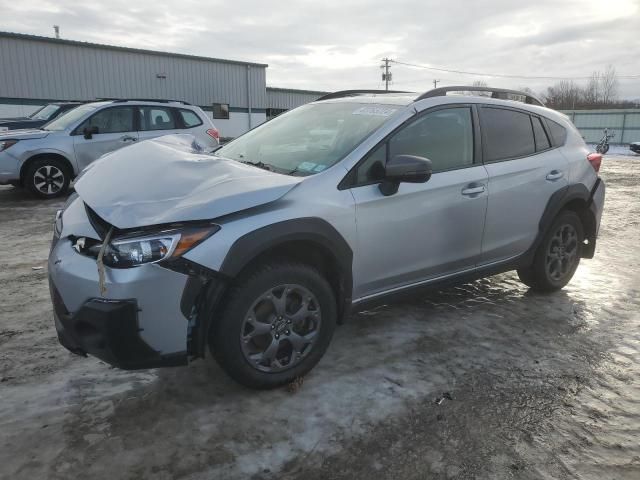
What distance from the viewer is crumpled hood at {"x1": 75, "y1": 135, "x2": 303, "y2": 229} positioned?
2.41m

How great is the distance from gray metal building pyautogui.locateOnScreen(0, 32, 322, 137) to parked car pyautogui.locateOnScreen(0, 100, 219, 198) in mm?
16069

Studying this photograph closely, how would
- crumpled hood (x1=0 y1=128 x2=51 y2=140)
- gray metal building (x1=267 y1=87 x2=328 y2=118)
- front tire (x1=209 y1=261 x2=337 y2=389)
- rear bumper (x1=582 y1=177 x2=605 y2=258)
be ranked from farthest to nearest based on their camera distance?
1. gray metal building (x1=267 y1=87 x2=328 y2=118)
2. crumpled hood (x1=0 y1=128 x2=51 y2=140)
3. rear bumper (x1=582 y1=177 x2=605 y2=258)
4. front tire (x1=209 y1=261 x2=337 y2=389)

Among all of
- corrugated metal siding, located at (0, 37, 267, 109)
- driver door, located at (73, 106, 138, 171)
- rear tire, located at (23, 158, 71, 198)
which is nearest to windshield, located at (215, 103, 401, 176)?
driver door, located at (73, 106, 138, 171)

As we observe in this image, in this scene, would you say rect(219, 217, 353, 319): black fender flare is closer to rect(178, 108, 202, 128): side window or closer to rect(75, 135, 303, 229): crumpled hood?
rect(75, 135, 303, 229): crumpled hood

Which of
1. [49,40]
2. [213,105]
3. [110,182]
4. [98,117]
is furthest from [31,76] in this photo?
[110,182]

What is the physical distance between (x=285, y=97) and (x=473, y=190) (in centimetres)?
3363

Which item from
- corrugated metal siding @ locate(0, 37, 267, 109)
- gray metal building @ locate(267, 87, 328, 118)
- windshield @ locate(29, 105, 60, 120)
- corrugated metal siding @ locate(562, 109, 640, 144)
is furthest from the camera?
gray metal building @ locate(267, 87, 328, 118)

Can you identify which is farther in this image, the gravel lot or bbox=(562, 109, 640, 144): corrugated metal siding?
bbox=(562, 109, 640, 144): corrugated metal siding

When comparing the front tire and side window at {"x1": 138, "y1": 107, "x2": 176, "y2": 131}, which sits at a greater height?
side window at {"x1": 138, "y1": 107, "x2": 176, "y2": 131}

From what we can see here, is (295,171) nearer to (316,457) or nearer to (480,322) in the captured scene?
(316,457)

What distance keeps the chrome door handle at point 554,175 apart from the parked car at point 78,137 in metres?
5.88

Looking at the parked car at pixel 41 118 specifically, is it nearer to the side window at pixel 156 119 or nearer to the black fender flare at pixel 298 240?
the side window at pixel 156 119

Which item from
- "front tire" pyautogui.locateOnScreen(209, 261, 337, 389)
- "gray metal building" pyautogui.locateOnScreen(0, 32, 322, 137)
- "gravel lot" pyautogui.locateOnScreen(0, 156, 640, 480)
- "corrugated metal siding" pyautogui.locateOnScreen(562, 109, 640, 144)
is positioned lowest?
"gravel lot" pyautogui.locateOnScreen(0, 156, 640, 480)

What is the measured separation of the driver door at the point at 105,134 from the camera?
8.80m
